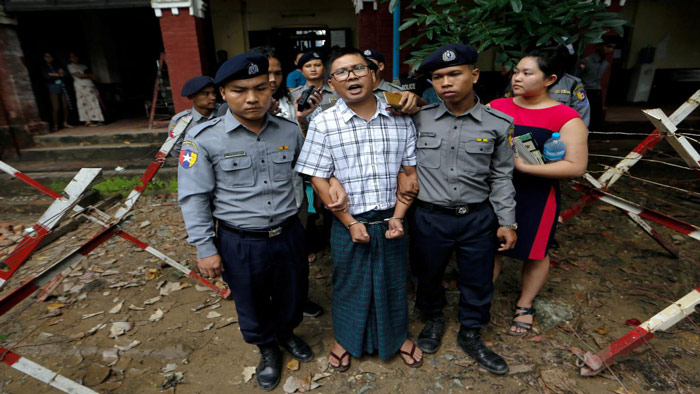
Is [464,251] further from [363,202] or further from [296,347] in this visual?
[296,347]

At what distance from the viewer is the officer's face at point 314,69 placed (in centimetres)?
377

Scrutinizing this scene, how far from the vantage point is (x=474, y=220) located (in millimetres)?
2416

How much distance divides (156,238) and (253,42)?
248 inches

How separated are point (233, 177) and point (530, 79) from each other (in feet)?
6.64

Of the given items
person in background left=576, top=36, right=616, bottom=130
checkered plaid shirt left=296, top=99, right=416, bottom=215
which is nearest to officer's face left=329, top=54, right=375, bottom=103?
checkered plaid shirt left=296, top=99, right=416, bottom=215

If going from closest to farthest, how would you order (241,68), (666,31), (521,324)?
(241,68) < (521,324) < (666,31)

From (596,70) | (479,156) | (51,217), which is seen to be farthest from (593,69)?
(51,217)

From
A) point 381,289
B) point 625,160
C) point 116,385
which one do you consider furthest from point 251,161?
point 625,160

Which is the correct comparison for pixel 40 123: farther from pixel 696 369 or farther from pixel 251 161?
pixel 696 369

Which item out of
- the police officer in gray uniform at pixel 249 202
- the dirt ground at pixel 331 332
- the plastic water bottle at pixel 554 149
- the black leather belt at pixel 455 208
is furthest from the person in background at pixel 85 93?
the plastic water bottle at pixel 554 149

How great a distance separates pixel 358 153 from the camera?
2.24m

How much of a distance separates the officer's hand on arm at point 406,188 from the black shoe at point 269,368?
4.59ft

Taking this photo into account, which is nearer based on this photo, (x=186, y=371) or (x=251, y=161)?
(x=251, y=161)

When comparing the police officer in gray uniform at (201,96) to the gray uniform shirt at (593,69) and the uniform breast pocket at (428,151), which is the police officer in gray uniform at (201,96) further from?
the gray uniform shirt at (593,69)
